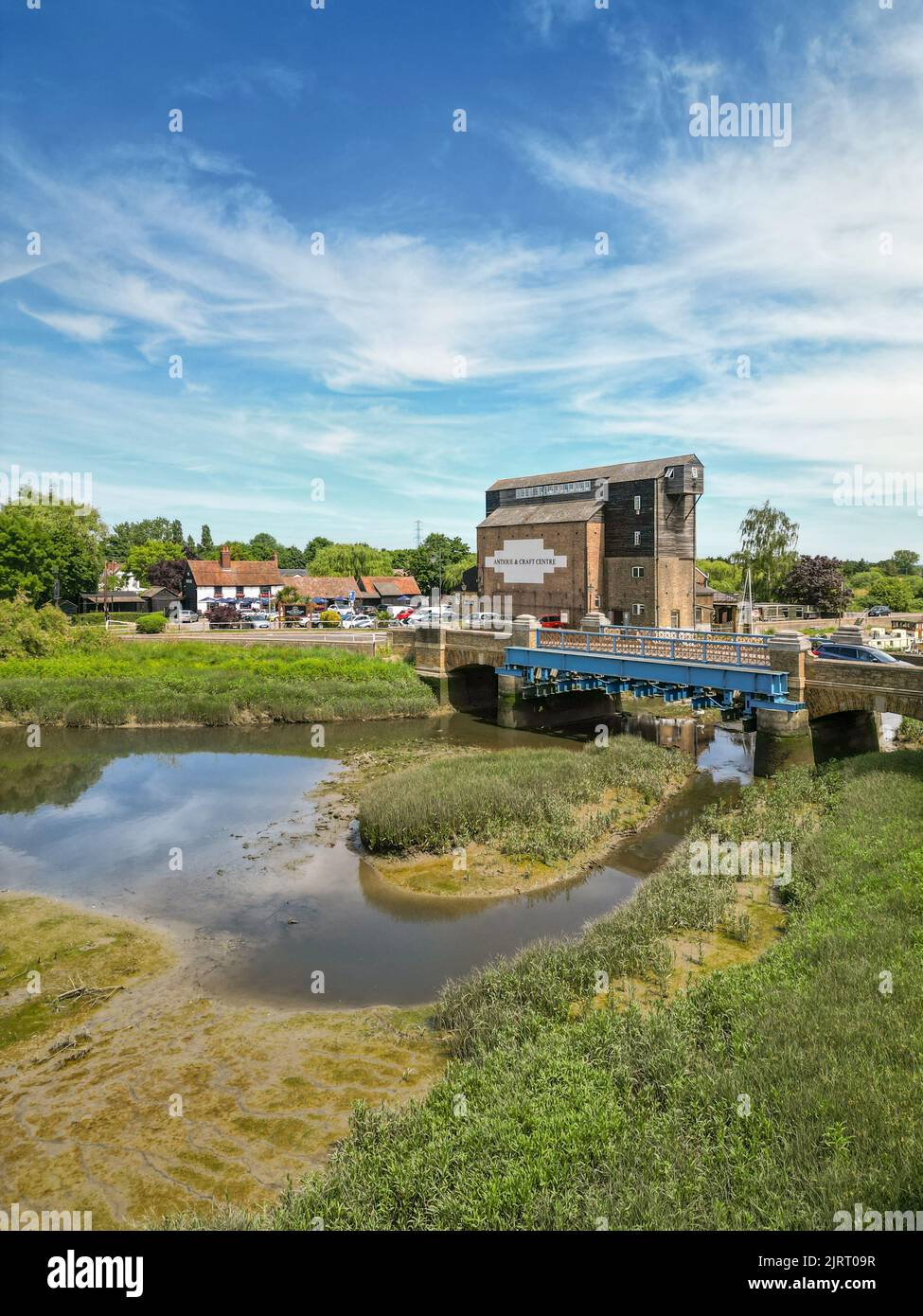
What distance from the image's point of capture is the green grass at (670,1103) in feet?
17.8

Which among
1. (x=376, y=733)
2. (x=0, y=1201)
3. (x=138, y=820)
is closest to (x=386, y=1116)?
(x=0, y=1201)

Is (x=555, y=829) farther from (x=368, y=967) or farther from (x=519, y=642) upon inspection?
(x=519, y=642)

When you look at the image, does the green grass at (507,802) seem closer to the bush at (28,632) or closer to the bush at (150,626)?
the bush at (28,632)

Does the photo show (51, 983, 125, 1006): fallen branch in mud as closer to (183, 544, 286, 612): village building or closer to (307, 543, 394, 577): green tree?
(183, 544, 286, 612): village building

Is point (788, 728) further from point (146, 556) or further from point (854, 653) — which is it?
point (146, 556)

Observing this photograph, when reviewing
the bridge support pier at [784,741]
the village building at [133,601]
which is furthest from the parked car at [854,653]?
the village building at [133,601]

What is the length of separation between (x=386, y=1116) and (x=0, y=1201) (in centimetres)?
372

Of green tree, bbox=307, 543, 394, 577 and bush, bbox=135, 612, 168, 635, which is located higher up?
green tree, bbox=307, 543, 394, 577

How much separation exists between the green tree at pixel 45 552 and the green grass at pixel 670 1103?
207ft

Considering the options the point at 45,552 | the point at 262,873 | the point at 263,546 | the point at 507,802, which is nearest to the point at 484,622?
the point at 507,802

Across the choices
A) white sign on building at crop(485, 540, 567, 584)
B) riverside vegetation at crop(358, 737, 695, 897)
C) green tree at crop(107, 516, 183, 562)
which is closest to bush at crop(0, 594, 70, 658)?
white sign on building at crop(485, 540, 567, 584)

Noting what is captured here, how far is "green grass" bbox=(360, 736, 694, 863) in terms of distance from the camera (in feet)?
54.3

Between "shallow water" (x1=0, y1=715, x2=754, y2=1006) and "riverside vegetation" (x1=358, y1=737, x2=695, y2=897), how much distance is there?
23.5 inches

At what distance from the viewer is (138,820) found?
19516 millimetres
